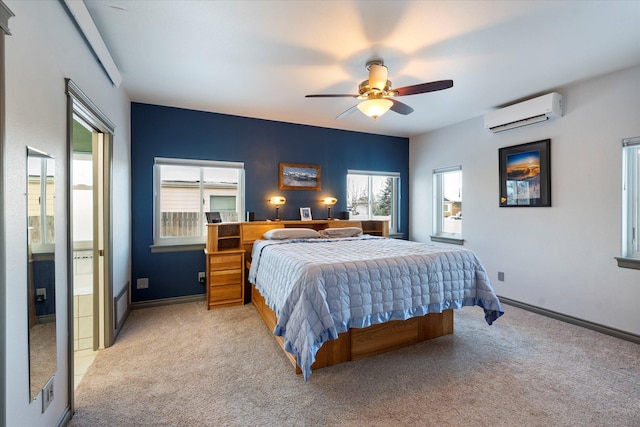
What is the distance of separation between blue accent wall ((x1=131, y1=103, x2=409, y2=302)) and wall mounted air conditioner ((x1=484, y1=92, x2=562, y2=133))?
6.03 ft

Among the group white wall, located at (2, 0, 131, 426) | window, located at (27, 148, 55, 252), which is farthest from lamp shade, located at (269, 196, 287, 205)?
window, located at (27, 148, 55, 252)

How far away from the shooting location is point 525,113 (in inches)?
135

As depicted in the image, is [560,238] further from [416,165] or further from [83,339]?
[83,339]

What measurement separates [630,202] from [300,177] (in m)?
3.84

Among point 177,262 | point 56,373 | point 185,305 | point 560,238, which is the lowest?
point 185,305

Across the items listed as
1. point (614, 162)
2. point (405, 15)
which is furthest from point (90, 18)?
point (614, 162)

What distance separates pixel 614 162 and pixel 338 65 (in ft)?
9.47

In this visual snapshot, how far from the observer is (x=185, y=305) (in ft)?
12.5

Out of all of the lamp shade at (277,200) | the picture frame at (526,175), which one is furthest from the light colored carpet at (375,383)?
the lamp shade at (277,200)

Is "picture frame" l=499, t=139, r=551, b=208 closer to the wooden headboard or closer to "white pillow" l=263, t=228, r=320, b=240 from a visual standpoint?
the wooden headboard

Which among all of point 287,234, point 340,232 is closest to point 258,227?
point 287,234

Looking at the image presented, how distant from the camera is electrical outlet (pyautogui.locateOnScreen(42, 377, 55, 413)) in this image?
1.46 metres

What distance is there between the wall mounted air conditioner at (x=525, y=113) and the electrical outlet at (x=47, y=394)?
4.75 meters

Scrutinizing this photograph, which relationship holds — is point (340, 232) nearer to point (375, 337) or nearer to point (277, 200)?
point (277, 200)
